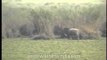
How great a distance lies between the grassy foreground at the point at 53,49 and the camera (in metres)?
4.60

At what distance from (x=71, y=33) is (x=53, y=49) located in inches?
12.0

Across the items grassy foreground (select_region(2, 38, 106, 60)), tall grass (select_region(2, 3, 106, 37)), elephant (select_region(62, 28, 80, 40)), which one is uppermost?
tall grass (select_region(2, 3, 106, 37))

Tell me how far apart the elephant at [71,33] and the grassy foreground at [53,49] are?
64mm

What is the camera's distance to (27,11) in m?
4.62

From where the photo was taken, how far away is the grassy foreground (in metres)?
4.60

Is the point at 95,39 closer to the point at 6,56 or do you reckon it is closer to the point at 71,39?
the point at 71,39

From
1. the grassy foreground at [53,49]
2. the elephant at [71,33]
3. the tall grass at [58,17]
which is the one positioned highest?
the tall grass at [58,17]

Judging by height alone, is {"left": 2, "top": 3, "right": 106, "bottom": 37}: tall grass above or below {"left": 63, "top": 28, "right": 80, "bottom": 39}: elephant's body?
above

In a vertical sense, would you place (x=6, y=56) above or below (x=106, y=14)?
below

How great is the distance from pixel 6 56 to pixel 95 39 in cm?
115

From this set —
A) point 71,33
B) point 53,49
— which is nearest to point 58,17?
point 71,33

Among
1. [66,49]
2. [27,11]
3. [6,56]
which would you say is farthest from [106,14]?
[6,56]

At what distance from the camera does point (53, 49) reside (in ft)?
15.2

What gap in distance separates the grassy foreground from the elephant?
0.06 meters
